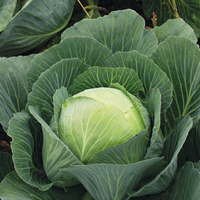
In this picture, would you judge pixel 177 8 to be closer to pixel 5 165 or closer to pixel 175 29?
pixel 175 29

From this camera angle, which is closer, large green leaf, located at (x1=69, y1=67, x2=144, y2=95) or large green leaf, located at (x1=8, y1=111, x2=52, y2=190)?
large green leaf, located at (x1=8, y1=111, x2=52, y2=190)

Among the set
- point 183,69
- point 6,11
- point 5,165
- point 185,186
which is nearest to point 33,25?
point 6,11

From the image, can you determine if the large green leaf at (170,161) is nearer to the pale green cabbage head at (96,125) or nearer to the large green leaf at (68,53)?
the pale green cabbage head at (96,125)

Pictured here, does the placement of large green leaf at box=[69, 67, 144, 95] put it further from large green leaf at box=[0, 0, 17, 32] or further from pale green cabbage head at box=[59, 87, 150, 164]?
large green leaf at box=[0, 0, 17, 32]

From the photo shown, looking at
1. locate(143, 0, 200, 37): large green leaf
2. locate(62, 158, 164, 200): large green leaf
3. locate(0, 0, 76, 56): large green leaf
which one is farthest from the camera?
locate(143, 0, 200, 37): large green leaf

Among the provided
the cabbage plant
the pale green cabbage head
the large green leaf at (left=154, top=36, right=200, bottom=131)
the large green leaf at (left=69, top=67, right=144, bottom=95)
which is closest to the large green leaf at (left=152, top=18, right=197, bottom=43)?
the cabbage plant

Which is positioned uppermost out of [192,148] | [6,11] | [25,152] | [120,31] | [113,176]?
[6,11]

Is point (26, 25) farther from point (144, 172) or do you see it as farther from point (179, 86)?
point (144, 172)
